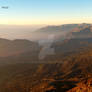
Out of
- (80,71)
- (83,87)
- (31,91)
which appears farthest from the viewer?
(80,71)

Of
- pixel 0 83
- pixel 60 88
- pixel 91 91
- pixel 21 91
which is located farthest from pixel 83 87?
pixel 0 83

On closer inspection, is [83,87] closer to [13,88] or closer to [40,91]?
[40,91]

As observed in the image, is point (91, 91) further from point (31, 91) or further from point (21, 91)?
point (21, 91)

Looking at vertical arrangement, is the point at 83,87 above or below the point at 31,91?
above

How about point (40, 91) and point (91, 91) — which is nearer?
point (91, 91)

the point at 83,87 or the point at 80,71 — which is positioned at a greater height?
the point at 83,87

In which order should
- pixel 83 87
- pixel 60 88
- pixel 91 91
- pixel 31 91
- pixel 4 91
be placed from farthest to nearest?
pixel 4 91 → pixel 31 91 → pixel 60 88 → pixel 83 87 → pixel 91 91

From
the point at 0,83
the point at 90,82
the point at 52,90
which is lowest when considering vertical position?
the point at 0,83

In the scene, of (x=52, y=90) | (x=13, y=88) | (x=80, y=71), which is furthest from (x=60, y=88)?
(x=80, y=71)

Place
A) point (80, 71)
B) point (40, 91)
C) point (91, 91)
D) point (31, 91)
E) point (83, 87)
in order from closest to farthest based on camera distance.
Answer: point (91, 91)
point (83, 87)
point (40, 91)
point (31, 91)
point (80, 71)
